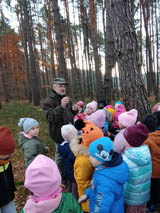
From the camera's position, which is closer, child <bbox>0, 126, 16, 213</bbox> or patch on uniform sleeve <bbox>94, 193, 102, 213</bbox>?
patch on uniform sleeve <bbox>94, 193, 102, 213</bbox>

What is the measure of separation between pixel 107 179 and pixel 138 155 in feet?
1.59

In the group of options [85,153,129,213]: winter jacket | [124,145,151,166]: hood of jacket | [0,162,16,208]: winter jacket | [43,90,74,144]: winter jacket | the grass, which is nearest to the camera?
[85,153,129,213]: winter jacket

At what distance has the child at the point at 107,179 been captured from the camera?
1.58 meters

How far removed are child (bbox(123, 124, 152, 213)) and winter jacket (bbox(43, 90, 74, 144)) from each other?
58.0 inches

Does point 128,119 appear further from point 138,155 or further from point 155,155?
point 138,155

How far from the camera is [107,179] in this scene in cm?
162

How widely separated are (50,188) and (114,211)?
753 millimetres

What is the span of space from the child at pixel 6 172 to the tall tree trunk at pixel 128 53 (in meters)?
2.55

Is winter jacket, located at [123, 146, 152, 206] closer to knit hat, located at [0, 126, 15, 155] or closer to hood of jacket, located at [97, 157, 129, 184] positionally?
hood of jacket, located at [97, 157, 129, 184]

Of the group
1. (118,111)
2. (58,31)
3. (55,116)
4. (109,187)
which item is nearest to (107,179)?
(109,187)

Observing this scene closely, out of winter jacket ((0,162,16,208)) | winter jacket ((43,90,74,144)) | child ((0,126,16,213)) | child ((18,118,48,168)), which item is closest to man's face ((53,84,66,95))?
winter jacket ((43,90,74,144))

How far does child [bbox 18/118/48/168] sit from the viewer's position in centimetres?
280

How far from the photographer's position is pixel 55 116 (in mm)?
2965

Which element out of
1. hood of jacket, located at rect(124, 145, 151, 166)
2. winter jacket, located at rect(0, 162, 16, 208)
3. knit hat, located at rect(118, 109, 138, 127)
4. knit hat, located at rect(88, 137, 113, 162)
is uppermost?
knit hat, located at rect(118, 109, 138, 127)
